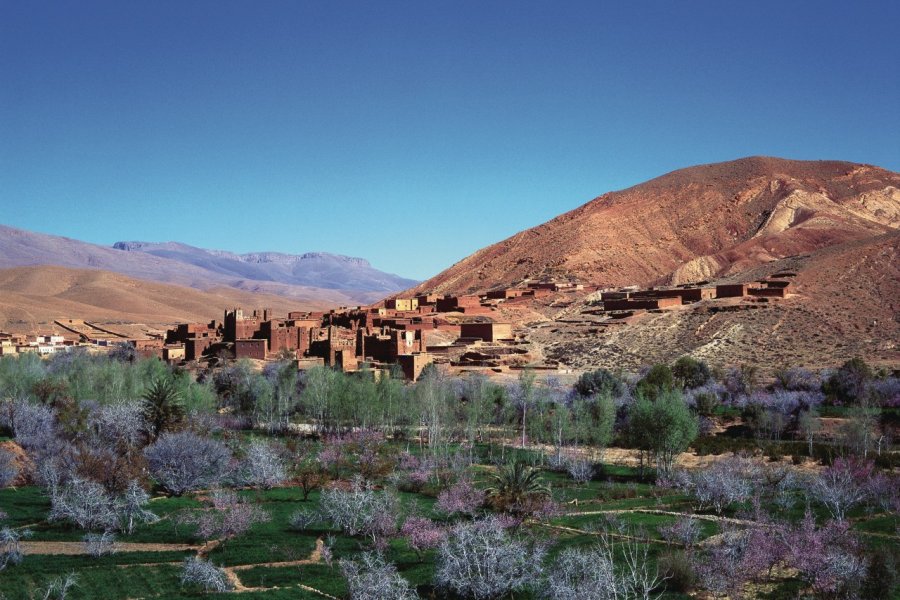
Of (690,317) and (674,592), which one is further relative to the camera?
(690,317)

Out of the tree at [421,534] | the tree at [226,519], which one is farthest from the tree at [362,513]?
the tree at [226,519]

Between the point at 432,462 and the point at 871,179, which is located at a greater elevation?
the point at 871,179

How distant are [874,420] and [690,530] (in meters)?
20.9

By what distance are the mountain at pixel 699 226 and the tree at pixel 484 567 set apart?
71.1 meters

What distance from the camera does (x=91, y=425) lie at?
33.4 metres

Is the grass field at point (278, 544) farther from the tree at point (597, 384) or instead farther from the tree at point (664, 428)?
the tree at point (597, 384)

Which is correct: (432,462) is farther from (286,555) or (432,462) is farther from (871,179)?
(871,179)

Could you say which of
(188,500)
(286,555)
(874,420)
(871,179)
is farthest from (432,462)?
(871,179)

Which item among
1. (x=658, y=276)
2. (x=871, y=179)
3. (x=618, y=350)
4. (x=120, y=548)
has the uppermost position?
(x=871, y=179)

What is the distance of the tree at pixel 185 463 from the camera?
2689cm

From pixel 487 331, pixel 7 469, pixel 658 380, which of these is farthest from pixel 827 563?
pixel 487 331

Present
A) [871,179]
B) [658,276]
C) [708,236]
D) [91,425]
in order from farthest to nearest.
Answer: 1. [871,179]
2. [708,236]
3. [658,276]
4. [91,425]

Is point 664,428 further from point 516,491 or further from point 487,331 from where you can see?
point 487,331

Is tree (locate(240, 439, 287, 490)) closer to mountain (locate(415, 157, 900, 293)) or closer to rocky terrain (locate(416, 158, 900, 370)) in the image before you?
rocky terrain (locate(416, 158, 900, 370))
